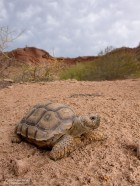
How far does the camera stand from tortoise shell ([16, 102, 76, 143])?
4613 mm

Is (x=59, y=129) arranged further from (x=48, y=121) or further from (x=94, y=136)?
(x=94, y=136)

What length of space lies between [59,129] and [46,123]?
21cm

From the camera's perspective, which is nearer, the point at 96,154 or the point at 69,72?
the point at 96,154

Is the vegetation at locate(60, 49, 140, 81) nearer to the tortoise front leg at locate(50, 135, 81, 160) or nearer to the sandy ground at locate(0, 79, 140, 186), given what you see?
the sandy ground at locate(0, 79, 140, 186)

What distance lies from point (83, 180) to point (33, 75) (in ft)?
26.1

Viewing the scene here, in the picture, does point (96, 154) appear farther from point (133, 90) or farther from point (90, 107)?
point (133, 90)

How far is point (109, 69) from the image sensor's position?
14406 millimetres

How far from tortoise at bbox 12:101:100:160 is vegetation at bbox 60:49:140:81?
9131mm

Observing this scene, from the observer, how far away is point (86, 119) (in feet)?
15.2

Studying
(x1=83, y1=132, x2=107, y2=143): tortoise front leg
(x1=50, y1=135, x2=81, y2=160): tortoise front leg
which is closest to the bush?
(x1=83, y1=132, x2=107, y2=143): tortoise front leg

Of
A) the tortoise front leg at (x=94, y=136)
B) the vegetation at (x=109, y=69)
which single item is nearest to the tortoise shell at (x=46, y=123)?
the tortoise front leg at (x=94, y=136)

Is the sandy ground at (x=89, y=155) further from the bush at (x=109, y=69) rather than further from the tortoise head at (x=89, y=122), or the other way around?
the bush at (x=109, y=69)

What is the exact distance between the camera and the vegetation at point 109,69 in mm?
14289

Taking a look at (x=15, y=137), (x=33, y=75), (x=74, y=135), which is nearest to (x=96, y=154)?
(x=74, y=135)
